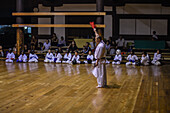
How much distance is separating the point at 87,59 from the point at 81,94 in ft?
23.5

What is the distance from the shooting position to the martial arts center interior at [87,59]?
5.81 m

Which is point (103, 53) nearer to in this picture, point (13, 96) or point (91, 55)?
point (13, 96)

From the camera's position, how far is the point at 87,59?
1364 centimetres

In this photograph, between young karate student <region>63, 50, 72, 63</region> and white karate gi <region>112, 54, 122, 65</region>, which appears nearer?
white karate gi <region>112, 54, 122, 65</region>

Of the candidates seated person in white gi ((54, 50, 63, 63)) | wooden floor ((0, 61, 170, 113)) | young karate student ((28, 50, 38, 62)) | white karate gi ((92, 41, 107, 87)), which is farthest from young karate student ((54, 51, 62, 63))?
white karate gi ((92, 41, 107, 87))

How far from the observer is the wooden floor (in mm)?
5254

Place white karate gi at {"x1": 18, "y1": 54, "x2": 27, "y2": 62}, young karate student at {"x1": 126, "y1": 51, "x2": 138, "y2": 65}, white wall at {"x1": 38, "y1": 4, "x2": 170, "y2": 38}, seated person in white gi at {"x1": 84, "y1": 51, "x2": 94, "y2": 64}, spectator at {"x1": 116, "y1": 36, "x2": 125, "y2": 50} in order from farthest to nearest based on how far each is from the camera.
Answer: white wall at {"x1": 38, "y1": 4, "x2": 170, "y2": 38} < spectator at {"x1": 116, "y1": 36, "x2": 125, "y2": 50} < white karate gi at {"x1": 18, "y1": 54, "x2": 27, "y2": 62} < seated person in white gi at {"x1": 84, "y1": 51, "x2": 94, "y2": 64} < young karate student at {"x1": 126, "y1": 51, "x2": 138, "y2": 65}

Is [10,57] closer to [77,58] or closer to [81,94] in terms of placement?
[77,58]

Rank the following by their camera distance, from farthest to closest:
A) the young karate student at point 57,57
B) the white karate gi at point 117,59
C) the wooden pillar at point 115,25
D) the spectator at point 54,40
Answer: the wooden pillar at point 115,25 → the spectator at point 54,40 → the young karate student at point 57,57 → the white karate gi at point 117,59


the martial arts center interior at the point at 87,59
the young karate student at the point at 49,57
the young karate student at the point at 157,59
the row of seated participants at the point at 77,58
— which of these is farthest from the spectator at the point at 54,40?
the young karate student at the point at 157,59

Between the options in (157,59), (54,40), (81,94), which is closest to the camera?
(81,94)

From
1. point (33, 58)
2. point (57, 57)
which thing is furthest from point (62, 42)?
point (33, 58)

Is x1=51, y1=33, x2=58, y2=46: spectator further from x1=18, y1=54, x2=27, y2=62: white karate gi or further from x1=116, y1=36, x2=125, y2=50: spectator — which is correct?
x1=116, y1=36, x2=125, y2=50: spectator

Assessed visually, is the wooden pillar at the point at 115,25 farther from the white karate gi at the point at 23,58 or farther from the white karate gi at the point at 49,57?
the white karate gi at the point at 23,58
